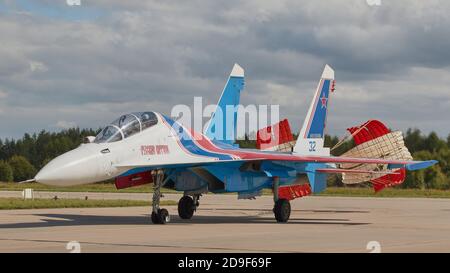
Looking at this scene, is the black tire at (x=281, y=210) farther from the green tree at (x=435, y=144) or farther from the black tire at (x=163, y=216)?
the green tree at (x=435, y=144)

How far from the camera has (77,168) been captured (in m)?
20.0

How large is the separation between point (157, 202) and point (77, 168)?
353 cm

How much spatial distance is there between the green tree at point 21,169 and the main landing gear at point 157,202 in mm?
69686

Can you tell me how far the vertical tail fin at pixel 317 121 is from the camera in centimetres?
2767

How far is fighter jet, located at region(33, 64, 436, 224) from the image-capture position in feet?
68.4

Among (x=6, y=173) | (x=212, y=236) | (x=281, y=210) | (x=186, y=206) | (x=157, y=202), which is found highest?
(x=6, y=173)

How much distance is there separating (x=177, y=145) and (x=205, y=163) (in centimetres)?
101

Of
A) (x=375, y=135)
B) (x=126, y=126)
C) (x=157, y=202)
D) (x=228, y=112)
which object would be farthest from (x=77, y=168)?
(x=375, y=135)

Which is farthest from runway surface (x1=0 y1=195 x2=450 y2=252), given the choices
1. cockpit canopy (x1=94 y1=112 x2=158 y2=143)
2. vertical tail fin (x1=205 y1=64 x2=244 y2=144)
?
vertical tail fin (x1=205 y1=64 x2=244 y2=144)

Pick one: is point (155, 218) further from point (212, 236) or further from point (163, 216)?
point (212, 236)

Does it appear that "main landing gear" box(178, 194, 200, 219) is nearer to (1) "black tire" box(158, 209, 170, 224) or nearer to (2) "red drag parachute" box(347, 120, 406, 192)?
(1) "black tire" box(158, 209, 170, 224)
